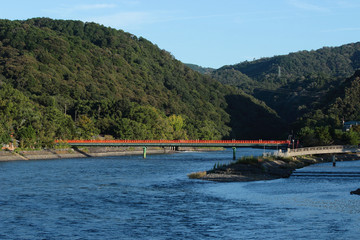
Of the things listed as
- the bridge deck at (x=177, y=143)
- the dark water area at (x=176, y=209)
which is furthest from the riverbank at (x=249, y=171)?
the bridge deck at (x=177, y=143)

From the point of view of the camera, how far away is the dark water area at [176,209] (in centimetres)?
4647

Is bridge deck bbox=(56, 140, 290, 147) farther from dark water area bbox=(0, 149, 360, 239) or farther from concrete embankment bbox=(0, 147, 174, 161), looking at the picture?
dark water area bbox=(0, 149, 360, 239)

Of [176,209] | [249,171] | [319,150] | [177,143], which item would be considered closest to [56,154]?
[177,143]

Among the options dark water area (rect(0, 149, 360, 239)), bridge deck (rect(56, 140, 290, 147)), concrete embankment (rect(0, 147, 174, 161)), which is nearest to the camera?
dark water area (rect(0, 149, 360, 239))

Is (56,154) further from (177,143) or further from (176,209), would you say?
(176,209)

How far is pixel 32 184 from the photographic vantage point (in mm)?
81750

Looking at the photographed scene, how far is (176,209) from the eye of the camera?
5841 cm

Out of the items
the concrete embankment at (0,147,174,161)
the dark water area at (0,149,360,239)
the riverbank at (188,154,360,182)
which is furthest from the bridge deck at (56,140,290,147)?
the dark water area at (0,149,360,239)

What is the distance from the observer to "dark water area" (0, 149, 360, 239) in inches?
1829

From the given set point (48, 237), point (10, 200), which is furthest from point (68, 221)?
point (10, 200)

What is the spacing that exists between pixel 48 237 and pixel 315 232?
21.2 metres

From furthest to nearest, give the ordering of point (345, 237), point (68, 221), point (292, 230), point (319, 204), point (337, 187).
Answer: point (337, 187), point (319, 204), point (68, 221), point (292, 230), point (345, 237)

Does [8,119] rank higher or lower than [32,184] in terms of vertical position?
higher

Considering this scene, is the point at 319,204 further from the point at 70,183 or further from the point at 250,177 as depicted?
the point at 70,183
